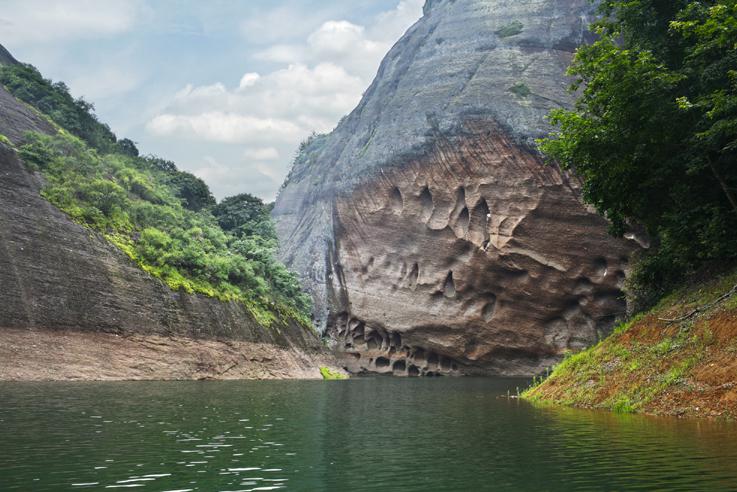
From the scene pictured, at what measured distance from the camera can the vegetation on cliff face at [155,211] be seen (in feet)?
135

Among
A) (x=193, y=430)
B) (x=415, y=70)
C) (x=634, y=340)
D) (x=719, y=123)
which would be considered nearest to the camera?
(x=193, y=430)

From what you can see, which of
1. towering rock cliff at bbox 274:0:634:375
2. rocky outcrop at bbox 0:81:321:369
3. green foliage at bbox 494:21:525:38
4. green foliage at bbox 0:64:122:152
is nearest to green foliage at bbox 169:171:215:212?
green foliage at bbox 0:64:122:152

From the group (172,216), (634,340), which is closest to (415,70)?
(172,216)

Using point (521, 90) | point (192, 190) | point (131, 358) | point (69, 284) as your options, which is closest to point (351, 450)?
point (131, 358)

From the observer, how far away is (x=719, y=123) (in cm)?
1625

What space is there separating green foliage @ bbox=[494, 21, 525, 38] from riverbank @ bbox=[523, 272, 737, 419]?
4703cm

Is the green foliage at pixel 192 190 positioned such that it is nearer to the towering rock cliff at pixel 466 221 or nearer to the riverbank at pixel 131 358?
the towering rock cliff at pixel 466 221

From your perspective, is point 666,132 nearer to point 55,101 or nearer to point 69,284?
point 69,284

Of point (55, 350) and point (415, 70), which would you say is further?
point (415, 70)

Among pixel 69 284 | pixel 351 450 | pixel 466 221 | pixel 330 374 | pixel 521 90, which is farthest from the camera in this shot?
pixel 466 221

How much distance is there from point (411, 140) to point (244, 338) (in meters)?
27.5

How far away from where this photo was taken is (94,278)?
36094 millimetres

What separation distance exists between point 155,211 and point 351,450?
40861 mm

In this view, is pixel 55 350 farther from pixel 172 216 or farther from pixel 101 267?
pixel 172 216
